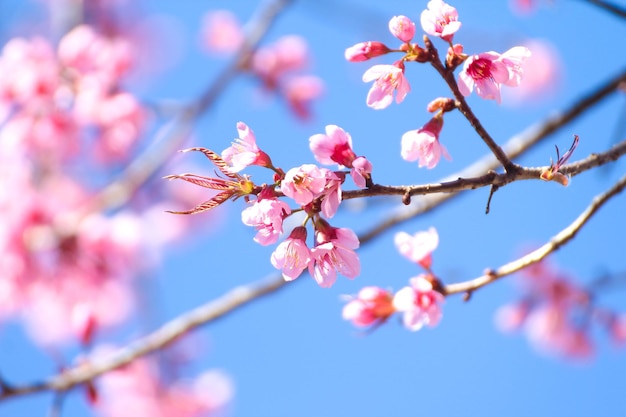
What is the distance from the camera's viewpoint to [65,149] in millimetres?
3488

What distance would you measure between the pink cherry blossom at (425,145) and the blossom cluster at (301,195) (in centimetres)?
12

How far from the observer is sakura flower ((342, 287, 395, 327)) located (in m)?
1.52

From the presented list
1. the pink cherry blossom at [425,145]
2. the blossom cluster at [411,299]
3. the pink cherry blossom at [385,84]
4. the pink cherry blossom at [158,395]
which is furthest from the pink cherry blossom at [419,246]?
the pink cherry blossom at [158,395]

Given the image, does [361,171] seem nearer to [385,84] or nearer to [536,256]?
[385,84]

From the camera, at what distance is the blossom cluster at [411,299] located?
1.42 metres

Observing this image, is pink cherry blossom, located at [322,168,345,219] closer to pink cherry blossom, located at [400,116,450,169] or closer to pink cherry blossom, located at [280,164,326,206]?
pink cherry blossom, located at [280,164,326,206]

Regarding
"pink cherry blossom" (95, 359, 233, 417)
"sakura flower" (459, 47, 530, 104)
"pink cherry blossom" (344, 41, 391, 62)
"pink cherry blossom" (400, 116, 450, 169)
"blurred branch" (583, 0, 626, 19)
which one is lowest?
"pink cherry blossom" (400, 116, 450, 169)

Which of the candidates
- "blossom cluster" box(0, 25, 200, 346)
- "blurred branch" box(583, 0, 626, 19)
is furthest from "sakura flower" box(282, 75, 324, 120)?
"blurred branch" box(583, 0, 626, 19)

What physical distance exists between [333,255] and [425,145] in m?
0.27

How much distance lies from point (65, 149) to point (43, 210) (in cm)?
45

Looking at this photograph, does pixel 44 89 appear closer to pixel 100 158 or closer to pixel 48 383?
pixel 100 158

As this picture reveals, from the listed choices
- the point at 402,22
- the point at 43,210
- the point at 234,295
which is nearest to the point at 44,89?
the point at 43,210

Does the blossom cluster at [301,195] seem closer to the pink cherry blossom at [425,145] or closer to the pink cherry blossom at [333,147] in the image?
the pink cherry blossom at [333,147]

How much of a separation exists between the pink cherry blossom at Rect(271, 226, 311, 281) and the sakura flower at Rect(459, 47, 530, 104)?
1.35ft
